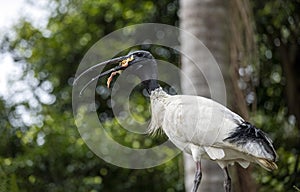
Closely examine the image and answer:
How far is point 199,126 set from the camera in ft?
12.3

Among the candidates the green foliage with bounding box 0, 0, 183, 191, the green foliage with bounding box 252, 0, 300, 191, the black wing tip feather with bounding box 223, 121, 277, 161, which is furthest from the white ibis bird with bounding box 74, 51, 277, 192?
the green foliage with bounding box 252, 0, 300, 191

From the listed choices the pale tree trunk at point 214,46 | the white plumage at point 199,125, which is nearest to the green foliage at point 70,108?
the pale tree trunk at point 214,46

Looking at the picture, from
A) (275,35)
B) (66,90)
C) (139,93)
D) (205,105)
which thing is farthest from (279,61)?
(205,105)

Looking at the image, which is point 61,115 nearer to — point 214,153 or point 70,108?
point 70,108

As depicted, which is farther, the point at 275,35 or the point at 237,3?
the point at 275,35

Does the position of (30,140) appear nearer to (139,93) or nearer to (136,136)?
(136,136)

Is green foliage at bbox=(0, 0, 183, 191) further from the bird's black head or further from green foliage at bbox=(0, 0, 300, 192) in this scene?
the bird's black head

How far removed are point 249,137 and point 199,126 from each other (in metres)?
0.28

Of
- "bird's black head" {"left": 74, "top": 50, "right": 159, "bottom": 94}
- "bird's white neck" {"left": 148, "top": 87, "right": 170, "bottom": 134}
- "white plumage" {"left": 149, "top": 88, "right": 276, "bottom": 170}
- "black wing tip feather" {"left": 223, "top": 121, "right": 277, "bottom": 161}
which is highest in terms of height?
"bird's black head" {"left": 74, "top": 50, "right": 159, "bottom": 94}

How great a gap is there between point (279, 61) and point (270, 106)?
1.76ft

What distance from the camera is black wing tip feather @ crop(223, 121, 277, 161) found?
3537 mm

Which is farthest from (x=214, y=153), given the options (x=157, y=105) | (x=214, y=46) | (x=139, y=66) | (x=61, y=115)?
(x=61, y=115)

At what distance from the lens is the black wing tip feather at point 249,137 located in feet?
11.6

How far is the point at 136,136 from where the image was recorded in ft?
25.8
